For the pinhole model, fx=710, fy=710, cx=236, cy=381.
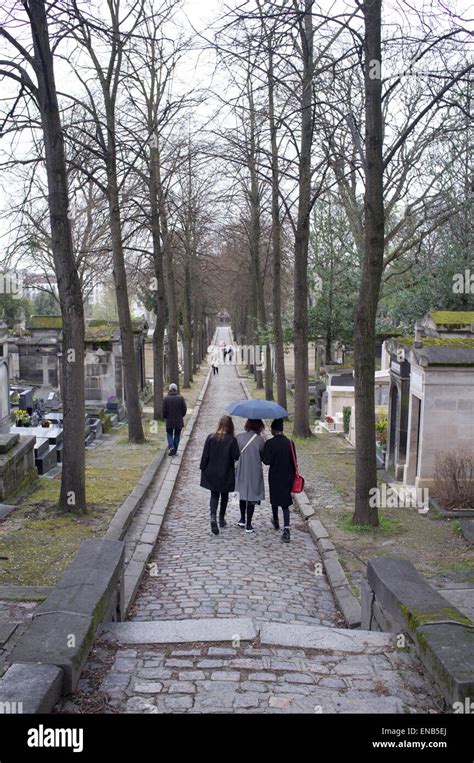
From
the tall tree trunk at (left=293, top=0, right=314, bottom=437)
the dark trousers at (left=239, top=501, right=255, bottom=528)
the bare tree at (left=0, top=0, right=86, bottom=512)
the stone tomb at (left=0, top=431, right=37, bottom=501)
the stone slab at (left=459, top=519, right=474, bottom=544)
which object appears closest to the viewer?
the bare tree at (left=0, top=0, right=86, bottom=512)

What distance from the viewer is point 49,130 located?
935 centimetres

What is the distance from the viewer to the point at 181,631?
5629 mm

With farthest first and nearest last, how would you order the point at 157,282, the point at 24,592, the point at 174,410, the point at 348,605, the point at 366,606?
1. the point at 157,282
2. the point at 174,410
3. the point at 348,605
4. the point at 24,592
5. the point at 366,606

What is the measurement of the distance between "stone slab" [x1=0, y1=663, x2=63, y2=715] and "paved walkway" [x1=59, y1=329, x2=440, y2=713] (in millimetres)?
226

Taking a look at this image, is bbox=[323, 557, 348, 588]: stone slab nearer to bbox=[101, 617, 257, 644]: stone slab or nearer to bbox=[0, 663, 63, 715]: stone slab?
bbox=[101, 617, 257, 644]: stone slab

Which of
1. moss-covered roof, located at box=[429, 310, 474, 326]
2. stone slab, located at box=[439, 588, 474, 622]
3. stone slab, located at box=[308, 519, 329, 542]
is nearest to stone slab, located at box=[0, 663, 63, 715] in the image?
stone slab, located at box=[439, 588, 474, 622]

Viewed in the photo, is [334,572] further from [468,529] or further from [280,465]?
[468,529]

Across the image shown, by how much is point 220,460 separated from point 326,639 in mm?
4253

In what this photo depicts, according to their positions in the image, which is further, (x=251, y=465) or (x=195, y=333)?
(x=195, y=333)

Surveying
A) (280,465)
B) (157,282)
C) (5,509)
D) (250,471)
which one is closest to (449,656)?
(280,465)

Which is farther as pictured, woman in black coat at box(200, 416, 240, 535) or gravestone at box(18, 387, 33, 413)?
gravestone at box(18, 387, 33, 413)

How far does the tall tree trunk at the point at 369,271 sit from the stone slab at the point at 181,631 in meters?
4.70

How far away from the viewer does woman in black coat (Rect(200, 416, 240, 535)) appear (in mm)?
9633

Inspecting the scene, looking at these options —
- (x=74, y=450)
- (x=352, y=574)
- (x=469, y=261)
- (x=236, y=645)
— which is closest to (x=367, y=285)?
(x=352, y=574)
